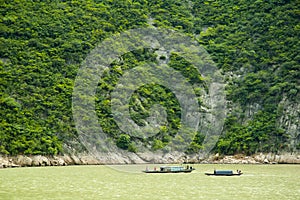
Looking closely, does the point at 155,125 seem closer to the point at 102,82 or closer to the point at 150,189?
the point at 102,82

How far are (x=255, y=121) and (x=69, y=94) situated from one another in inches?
861

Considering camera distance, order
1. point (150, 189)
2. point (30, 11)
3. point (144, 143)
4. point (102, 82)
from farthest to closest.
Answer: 1. point (30, 11)
2. point (102, 82)
3. point (144, 143)
4. point (150, 189)

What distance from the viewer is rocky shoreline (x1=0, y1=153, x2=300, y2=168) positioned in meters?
53.3

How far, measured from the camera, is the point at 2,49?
206ft

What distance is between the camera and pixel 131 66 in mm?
70625

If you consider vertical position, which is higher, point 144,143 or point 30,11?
point 30,11

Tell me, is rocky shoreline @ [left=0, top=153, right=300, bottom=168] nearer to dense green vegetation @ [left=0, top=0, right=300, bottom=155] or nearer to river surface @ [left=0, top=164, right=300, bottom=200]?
dense green vegetation @ [left=0, top=0, right=300, bottom=155]

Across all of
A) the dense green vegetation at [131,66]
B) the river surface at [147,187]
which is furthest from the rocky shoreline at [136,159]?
the river surface at [147,187]

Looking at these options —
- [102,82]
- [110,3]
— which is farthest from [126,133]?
[110,3]

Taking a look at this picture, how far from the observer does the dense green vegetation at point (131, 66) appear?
58438 millimetres

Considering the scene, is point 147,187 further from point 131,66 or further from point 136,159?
point 131,66

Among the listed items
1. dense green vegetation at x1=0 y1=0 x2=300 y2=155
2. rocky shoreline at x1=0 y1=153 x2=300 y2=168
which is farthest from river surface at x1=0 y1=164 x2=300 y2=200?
dense green vegetation at x1=0 y1=0 x2=300 y2=155

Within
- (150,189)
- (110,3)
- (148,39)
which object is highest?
(110,3)

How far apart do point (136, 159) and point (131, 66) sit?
1541 cm
